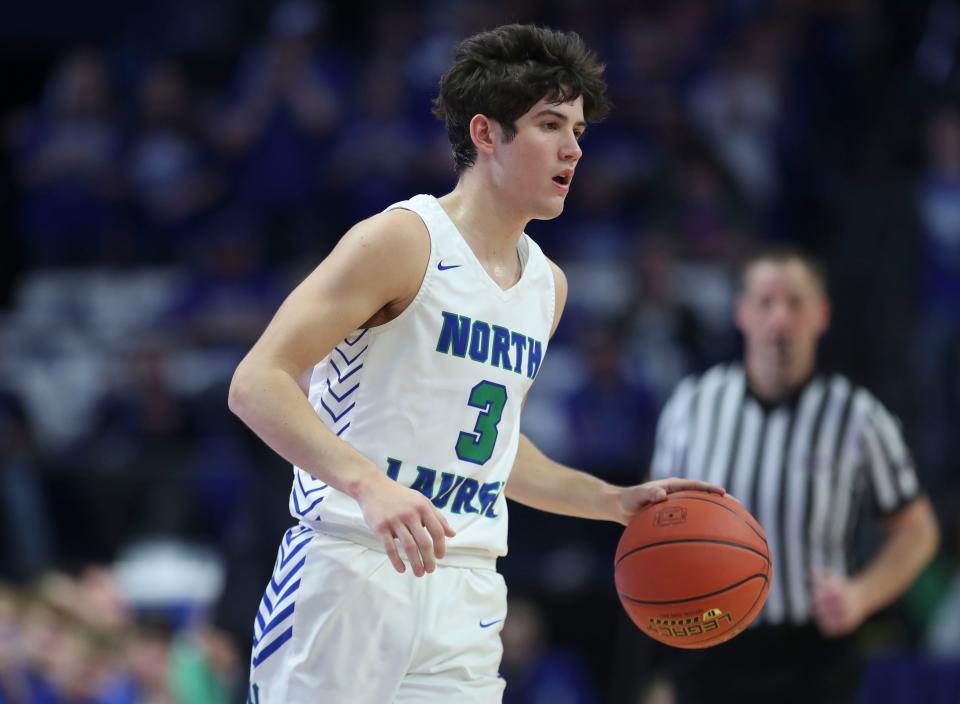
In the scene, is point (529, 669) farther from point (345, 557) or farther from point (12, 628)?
point (345, 557)

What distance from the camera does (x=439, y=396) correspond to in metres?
3.95

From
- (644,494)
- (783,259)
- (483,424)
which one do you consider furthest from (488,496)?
(783,259)

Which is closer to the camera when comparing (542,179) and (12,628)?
(542,179)

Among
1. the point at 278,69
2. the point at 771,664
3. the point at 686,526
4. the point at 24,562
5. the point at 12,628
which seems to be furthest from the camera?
the point at 278,69

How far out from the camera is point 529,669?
897cm

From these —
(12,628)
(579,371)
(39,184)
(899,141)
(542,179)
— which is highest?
(899,141)

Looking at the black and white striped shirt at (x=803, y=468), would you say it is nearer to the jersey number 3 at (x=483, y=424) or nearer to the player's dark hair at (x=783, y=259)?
the player's dark hair at (x=783, y=259)

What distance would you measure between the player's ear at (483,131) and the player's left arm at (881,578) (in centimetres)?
258

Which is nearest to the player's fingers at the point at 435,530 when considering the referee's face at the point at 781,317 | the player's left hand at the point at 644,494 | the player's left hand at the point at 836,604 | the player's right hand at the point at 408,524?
the player's right hand at the point at 408,524

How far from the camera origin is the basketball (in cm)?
434

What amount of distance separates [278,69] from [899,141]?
17.4 feet

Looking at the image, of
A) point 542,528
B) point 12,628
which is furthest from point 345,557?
point 542,528

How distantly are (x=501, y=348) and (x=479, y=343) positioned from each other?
8 centimetres

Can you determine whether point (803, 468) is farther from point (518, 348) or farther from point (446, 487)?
point (446, 487)
